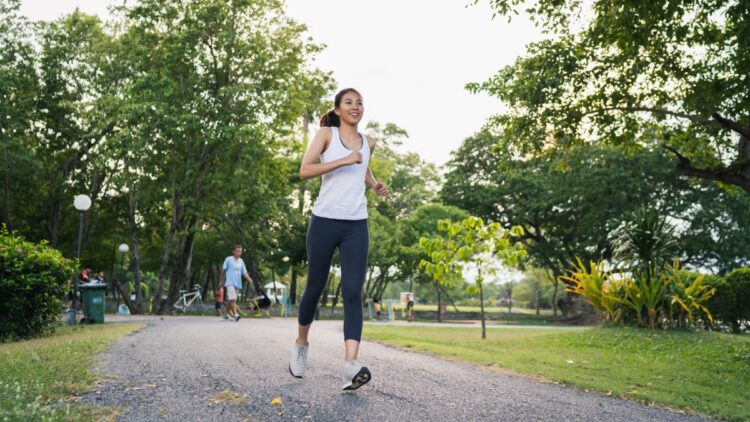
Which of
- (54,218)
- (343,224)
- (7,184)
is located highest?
(7,184)

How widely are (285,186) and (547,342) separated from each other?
59.7ft

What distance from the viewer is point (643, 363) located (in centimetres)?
900

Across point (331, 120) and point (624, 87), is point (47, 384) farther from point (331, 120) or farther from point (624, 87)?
point (624, 87)

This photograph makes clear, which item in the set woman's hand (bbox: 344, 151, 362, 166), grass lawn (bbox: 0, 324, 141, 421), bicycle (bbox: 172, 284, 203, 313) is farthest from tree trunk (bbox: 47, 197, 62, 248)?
woman's hand (bbox: 344, 151, 362, 166)

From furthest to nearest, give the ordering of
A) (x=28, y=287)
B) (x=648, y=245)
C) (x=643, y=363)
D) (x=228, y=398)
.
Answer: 1. (x=648, y=245)
2. (x=28, y=287)
3. (x=643, y=363)
4. (x=228, y=398)

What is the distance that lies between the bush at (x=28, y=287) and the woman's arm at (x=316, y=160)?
26.0 ft

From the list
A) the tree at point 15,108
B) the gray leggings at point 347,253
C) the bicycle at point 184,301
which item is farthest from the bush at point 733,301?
the tree at point 15,108

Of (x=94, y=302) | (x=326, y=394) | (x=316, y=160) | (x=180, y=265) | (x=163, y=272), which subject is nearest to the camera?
(x=326, y=394)

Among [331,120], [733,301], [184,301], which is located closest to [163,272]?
[184,301]

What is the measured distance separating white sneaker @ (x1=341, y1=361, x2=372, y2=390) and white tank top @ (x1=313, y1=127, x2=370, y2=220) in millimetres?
1071

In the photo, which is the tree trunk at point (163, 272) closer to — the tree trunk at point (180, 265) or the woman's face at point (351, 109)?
the tree trunk at point (180, 265)

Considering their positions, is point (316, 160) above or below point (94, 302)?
above

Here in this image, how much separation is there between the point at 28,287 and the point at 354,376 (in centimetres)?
828

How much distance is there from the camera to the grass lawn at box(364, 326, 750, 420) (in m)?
5.55
